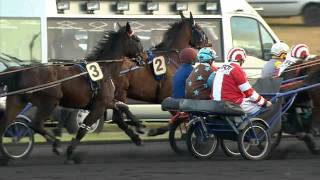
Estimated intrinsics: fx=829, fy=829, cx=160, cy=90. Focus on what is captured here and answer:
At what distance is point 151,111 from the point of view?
57.0 ft

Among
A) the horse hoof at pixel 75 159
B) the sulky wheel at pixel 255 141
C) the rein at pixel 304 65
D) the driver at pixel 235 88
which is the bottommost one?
the horse hoof at pixel 75 159

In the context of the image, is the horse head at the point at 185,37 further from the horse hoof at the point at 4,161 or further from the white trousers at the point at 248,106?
the horse hoof at the point at 4,161

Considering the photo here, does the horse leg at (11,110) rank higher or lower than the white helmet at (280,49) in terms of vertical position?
lower

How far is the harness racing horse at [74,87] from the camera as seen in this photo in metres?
12.4

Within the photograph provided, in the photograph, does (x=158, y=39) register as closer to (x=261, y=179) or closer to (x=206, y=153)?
(x=206, y=153)

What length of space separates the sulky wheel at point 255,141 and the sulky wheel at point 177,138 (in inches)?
49.9

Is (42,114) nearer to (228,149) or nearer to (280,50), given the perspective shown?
(228,149)

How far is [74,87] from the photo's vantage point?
12.7m

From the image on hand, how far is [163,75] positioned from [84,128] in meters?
2.60

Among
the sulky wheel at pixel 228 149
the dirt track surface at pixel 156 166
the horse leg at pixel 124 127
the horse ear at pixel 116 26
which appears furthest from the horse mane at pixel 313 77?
the horse ear at pixel 116 26

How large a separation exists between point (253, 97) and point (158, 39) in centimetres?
573

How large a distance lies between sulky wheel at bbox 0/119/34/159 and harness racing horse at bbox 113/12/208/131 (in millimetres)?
1884

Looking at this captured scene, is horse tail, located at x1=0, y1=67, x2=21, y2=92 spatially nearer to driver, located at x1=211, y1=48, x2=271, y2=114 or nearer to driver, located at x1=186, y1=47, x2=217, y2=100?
driver, located at x1=186, y1=47, x2=217, y2=100

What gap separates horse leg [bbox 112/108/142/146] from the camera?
44.6ft
